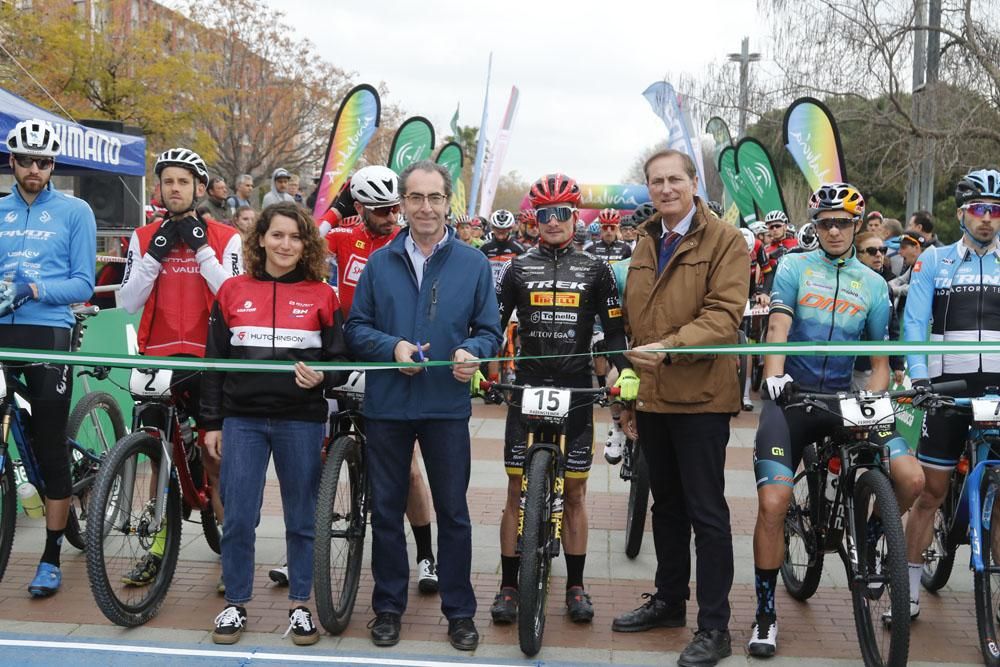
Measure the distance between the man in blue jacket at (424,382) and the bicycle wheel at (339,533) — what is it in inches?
7.4

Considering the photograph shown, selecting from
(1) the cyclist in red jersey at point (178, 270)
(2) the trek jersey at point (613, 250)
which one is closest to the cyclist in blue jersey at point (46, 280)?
(1) the cyclist in red jersey at point (178, 270)

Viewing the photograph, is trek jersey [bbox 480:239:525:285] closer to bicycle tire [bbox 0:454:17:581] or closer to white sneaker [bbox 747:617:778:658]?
bicycle tire [bbox 0:454:17:581]

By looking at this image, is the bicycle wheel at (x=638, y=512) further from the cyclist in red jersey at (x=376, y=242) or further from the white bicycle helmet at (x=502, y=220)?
the white bicycle helmet at (x=502, y=220)

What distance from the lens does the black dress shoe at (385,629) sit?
4785mm

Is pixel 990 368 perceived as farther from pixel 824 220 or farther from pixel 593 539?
pixel 593 539

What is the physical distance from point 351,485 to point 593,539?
211 cm

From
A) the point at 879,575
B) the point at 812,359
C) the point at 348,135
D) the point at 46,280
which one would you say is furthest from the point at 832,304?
the point at 348,135

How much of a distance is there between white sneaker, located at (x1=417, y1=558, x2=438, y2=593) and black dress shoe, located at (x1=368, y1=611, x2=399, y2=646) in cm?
67

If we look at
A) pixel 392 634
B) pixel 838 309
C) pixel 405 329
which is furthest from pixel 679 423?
pixel 392 634

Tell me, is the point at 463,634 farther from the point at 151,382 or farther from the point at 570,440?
the point at 151,382

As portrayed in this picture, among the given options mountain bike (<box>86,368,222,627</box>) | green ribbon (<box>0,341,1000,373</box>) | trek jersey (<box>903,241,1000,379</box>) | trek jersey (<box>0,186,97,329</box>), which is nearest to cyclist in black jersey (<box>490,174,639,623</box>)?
green ribbon (<box>0,341,1000,373</box>)

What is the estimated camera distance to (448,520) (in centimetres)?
481

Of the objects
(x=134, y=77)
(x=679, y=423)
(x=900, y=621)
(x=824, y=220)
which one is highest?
(x=134, y=77)

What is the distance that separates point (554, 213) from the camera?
522cm
